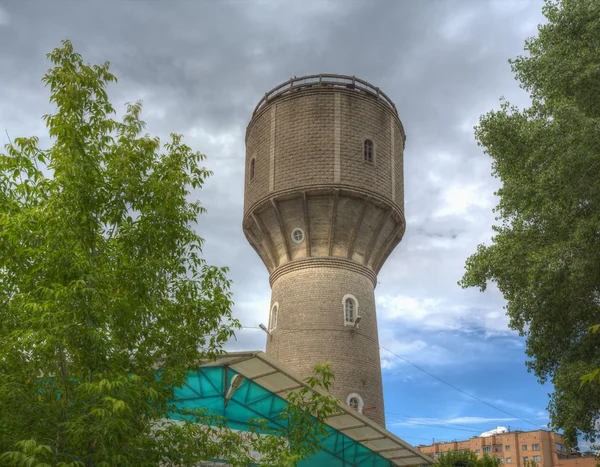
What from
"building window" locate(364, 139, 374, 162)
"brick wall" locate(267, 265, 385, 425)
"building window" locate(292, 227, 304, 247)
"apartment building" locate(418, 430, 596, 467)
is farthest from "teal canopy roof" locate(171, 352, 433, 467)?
"apartment building" locate(418, 430, 596, 467)

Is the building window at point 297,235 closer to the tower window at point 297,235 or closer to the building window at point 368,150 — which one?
the tower window at point 297,235

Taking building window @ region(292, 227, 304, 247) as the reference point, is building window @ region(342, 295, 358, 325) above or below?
below

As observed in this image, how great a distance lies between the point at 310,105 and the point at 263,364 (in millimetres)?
13256

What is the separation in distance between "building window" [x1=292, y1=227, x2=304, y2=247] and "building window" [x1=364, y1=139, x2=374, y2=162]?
12.6 ft

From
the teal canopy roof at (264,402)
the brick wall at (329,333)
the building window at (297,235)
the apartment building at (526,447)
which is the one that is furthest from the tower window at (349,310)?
the apartment building at (526,447)

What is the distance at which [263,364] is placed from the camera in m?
15.1

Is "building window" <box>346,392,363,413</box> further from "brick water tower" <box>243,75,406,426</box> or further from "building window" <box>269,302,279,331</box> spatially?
"building window" <box>269,302,279,331</box>

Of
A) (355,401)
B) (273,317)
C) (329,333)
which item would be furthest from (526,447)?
(329,333)

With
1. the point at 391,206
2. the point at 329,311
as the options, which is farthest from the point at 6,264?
the point at 391,206

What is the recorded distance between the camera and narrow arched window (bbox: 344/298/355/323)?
23.8 metres

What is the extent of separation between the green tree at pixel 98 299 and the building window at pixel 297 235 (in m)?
14.1

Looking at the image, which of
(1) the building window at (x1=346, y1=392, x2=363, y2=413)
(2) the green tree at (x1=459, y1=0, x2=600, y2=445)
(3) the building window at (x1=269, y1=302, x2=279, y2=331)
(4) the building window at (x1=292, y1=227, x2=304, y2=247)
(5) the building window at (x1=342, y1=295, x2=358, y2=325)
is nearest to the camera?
(2) the green tree at (x1=459, y1=0, x2=600, y2=445)

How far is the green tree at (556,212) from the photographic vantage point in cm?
1450

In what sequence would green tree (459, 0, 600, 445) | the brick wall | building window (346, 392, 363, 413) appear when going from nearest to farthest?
green tree (459, 0, 600, 445)
building window (346, 392, 363, 413)
the brick wall
